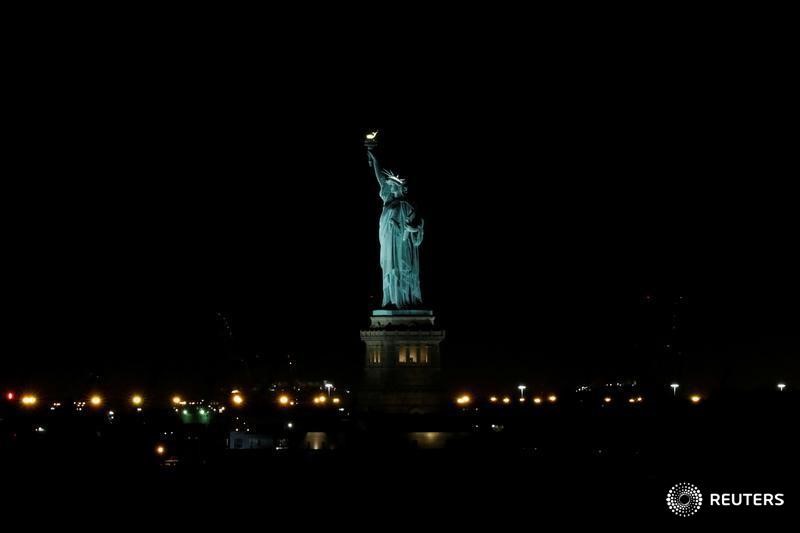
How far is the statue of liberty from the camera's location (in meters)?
60.3

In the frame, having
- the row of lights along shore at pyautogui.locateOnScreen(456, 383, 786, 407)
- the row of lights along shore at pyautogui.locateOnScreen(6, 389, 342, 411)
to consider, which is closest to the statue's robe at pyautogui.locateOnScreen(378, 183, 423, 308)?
the row of lights along shore at pyautogui.locateOnScreen(456, 383, 786, 407)

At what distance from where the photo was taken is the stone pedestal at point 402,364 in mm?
57250

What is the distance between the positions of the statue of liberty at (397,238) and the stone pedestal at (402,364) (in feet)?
6.55

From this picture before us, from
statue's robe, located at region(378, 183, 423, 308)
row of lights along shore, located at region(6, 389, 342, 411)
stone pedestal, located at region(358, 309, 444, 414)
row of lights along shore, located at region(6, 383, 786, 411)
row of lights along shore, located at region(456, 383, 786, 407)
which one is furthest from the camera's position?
row of lights along shore, located at region(456, 383, 786, 407)

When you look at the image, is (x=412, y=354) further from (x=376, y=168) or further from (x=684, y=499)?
(x=684, y=499)

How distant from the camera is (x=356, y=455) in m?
38.5

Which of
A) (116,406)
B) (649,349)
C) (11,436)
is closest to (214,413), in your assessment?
(116,406)

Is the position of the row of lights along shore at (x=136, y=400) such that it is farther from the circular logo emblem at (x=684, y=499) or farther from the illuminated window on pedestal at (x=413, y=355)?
the circular logo emblem at (x=684, y=499)

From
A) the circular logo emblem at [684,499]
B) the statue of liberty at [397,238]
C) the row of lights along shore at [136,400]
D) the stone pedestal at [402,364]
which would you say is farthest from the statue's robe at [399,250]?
the circular logo emblem at [684,499]

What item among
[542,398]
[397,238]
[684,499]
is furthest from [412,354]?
[684,499]

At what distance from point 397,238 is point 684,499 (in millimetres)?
34170

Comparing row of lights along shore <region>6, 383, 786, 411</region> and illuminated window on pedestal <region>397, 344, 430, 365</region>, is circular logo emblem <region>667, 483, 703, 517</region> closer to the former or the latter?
illuminated window on pedestal <region>397, 344, 430, 365</region>

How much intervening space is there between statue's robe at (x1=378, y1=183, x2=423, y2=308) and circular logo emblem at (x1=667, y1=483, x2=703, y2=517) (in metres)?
32.0

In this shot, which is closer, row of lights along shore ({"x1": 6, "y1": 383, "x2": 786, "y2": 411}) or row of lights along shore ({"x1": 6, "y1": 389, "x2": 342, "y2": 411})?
row of lights along shore ({"x1": 6, "y1": 389, "x2": 342, "y2": 411})
